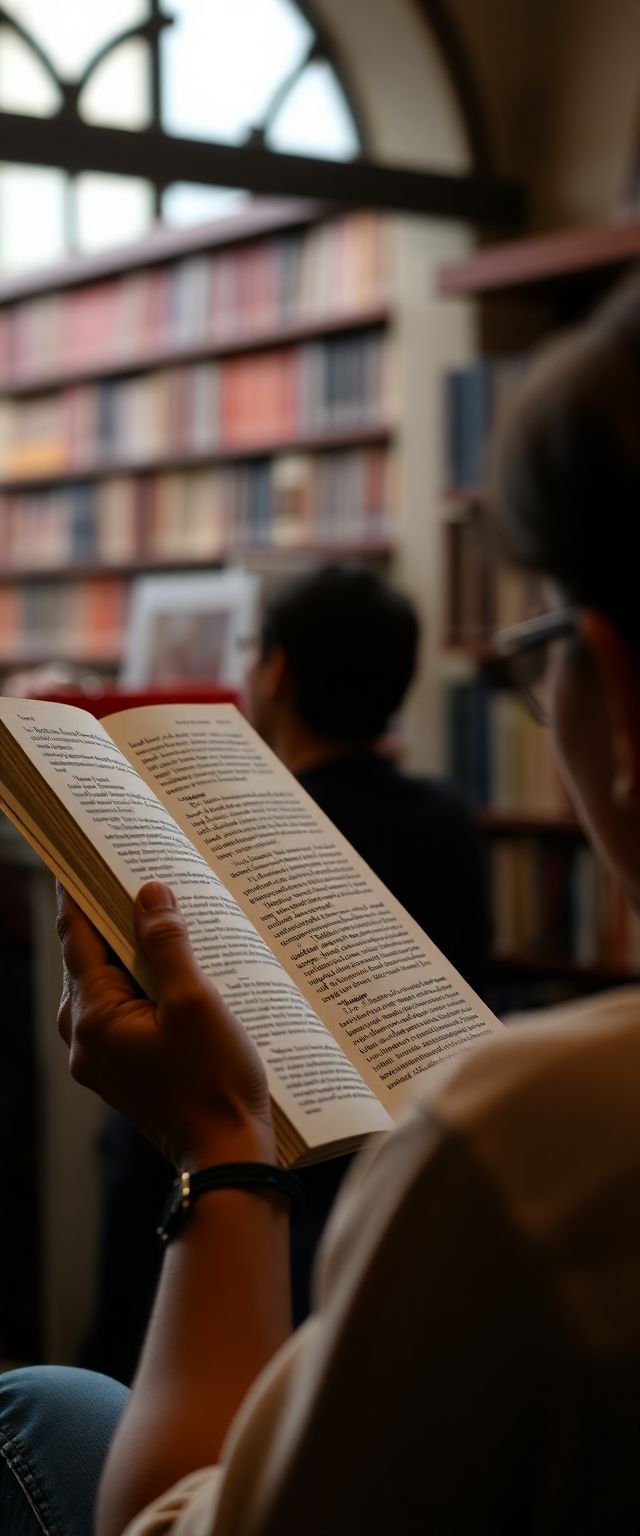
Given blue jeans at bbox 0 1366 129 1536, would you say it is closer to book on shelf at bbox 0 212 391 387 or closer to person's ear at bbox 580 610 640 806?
person's ear at bbox 580 610 640 806

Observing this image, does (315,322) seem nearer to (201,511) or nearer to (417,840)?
(201,511)

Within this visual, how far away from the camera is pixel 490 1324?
1.56 feet

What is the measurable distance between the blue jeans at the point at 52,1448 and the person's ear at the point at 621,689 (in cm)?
57

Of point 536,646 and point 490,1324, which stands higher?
point 536,646

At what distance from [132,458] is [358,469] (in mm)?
982

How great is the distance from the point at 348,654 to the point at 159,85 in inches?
73.1

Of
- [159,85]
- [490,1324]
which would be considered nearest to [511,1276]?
[490,1324]

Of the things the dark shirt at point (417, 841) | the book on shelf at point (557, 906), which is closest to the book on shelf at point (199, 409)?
the book on shelf at point (557, 906)

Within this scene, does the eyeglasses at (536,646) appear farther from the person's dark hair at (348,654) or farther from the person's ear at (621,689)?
the person's dark hair at (348,654)

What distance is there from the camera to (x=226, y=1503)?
551 mm

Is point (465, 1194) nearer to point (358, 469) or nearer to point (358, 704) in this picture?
point (358, 704)

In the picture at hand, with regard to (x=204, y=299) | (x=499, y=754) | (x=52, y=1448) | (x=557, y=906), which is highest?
(x=204, y=299)

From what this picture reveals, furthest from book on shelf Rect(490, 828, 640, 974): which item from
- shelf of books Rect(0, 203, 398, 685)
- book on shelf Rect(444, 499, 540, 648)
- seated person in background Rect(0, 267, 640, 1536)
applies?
seated person in background Rect(0, 267, 640, 1536)

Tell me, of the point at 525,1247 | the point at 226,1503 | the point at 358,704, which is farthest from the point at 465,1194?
the point at 358,704
